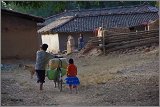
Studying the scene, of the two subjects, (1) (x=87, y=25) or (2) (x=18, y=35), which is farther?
(1) (x=87, y=25)

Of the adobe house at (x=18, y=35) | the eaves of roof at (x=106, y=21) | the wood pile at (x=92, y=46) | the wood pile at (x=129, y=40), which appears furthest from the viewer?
the eaves of roof at (x=106, y=21)

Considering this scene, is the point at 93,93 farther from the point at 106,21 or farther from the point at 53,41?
the point at 106,21

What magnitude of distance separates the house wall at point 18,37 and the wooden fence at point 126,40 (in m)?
4.52

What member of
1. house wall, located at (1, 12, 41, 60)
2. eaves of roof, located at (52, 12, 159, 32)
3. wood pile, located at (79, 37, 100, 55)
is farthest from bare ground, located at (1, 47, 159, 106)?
eaves of roof, located at (52, 12, 159, 32)

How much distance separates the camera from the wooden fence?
2428cm

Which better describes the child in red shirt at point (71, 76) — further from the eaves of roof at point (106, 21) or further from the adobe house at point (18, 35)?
the eaves of roof at point (106, 21)

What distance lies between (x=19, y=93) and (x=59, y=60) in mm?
1620

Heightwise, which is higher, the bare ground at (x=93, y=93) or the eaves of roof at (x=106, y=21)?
the eaves of roof at (x=106, y=21)

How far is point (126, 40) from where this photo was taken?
25.2 metres

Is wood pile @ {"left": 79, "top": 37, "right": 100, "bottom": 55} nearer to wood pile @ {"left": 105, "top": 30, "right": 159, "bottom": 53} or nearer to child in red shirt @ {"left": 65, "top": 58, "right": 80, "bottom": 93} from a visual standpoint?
wood pile @ {"left": 105, "top": 30, "right": 159, "bottom": 53}

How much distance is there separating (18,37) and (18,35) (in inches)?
4.4

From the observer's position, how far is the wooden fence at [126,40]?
24.3 m

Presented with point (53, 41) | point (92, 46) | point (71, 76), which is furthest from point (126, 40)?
point (53, 41)

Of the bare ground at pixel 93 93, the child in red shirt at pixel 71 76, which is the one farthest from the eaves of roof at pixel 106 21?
the child in red shirt at pixel 71 76
